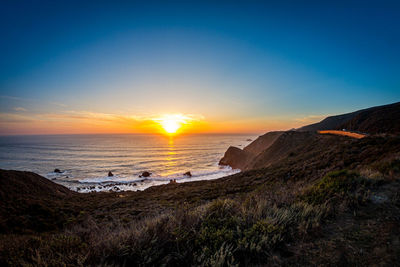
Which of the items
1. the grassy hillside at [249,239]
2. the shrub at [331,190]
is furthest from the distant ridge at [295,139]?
the grassy hillside at [249,239]

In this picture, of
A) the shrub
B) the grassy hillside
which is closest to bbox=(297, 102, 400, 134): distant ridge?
the shrub

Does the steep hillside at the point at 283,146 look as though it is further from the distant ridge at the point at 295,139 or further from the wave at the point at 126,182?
the wave at the point at 126,182

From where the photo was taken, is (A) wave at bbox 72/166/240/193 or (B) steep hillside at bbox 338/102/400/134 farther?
(A) wave at bbox 72/166/240/193

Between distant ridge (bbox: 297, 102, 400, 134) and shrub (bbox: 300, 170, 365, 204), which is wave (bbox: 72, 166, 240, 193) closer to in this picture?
shrub (bbox: 300, 170, 365, 204)

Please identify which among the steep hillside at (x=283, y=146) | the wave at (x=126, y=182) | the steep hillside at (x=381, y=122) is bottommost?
the wave at (x=126, y=182)

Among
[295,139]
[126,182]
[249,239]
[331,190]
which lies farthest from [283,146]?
[249,239]

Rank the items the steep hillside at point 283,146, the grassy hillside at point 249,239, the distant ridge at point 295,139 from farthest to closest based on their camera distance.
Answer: the steep hillside at point 283,146
the distant ridge at point 295,139
the grassy hillside at point 249,239

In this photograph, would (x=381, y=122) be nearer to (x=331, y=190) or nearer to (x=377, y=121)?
(x=377, y=121)

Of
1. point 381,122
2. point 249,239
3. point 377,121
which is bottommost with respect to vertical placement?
point 249,239

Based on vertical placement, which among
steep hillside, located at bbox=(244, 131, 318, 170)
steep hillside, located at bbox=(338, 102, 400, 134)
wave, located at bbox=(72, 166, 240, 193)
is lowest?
wave, located at bbox=(72, 166, 240, 193)

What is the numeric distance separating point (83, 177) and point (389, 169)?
46.2m

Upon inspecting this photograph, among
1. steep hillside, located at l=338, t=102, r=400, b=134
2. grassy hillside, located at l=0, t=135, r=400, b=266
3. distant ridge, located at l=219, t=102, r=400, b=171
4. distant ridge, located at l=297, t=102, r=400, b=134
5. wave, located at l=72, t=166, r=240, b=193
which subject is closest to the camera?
grassy hillside, located at l=0, t=135, r=400, b=266

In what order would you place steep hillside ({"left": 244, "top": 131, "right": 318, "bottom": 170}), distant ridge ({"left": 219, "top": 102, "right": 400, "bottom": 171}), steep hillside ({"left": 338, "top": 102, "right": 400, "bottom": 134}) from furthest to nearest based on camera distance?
1. steep hillside ({"left": 244, "top": 131, "right": 318, "bottom": 170})
2. steep hillside ({"left": 338, "top": 102, "right": 400, "bottom": 134})
3. distant ridge ({"left": 219, "top": 102, "right": 400, "bottom": 171})

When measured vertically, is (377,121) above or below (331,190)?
above
